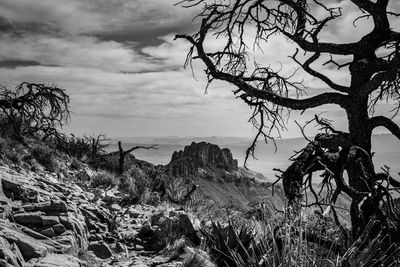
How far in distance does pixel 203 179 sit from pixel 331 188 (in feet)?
511

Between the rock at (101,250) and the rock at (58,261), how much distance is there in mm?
1064

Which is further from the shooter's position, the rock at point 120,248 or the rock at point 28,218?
the rock at point 120,248

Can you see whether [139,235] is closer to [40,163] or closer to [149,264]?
[149,264]

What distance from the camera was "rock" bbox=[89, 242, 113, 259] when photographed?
19.5ft

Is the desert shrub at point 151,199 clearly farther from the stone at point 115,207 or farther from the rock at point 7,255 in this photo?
the rock at point 7,255

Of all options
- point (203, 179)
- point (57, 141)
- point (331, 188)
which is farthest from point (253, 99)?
point (203, 179)

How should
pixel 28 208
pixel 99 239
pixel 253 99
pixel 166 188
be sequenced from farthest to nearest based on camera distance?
pixel 166 188 < pixel 253 99 < pixel 99 239 < pixel 28 208

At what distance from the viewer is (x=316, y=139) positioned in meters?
6.73

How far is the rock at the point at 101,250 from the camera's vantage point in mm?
5941

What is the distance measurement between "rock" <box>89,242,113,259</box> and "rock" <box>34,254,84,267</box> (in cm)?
106

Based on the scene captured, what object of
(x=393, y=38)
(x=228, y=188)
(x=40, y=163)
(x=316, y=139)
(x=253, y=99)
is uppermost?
(x=393, y=38)

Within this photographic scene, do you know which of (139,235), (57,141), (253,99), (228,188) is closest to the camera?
(139,235)

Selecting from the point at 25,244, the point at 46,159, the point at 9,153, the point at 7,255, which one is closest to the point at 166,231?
the point at 25,244

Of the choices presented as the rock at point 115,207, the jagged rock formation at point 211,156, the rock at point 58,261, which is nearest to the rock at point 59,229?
the rock at point 58,261
